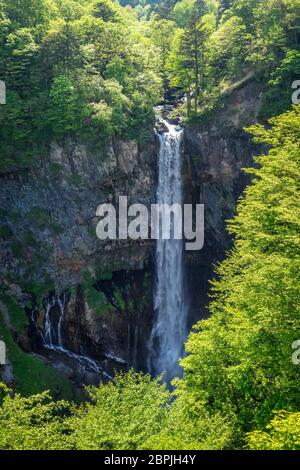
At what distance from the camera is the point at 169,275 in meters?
35.8

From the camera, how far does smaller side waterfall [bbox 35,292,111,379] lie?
105 feet

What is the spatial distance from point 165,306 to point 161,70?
2416 centimetres

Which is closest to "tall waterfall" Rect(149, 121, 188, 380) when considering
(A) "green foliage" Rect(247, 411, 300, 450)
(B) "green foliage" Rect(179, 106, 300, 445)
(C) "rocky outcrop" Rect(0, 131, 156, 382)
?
(C) "rocky outcrop" Rect(0, 131, 156, 382)

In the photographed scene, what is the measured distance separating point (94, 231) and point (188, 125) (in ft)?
39.2

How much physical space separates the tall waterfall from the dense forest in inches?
76.2

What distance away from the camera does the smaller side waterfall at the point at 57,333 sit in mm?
32125

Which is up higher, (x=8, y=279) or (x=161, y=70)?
(x=161, y=70)

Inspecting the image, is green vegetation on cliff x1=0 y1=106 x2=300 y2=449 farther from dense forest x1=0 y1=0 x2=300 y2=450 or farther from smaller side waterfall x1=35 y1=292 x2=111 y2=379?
smaller side waterfall x1=35 y1=292 x2=111 y2=379

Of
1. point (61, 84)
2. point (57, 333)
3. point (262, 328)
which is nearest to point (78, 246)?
point (57, 333)

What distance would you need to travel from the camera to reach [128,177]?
115 ft

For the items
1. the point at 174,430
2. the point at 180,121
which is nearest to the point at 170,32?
the point at 180,121

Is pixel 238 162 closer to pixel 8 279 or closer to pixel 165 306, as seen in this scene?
pixel 165 306

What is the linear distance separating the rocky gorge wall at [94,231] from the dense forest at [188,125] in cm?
114

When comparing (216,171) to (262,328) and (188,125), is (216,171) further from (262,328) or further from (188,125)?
(262,328)
